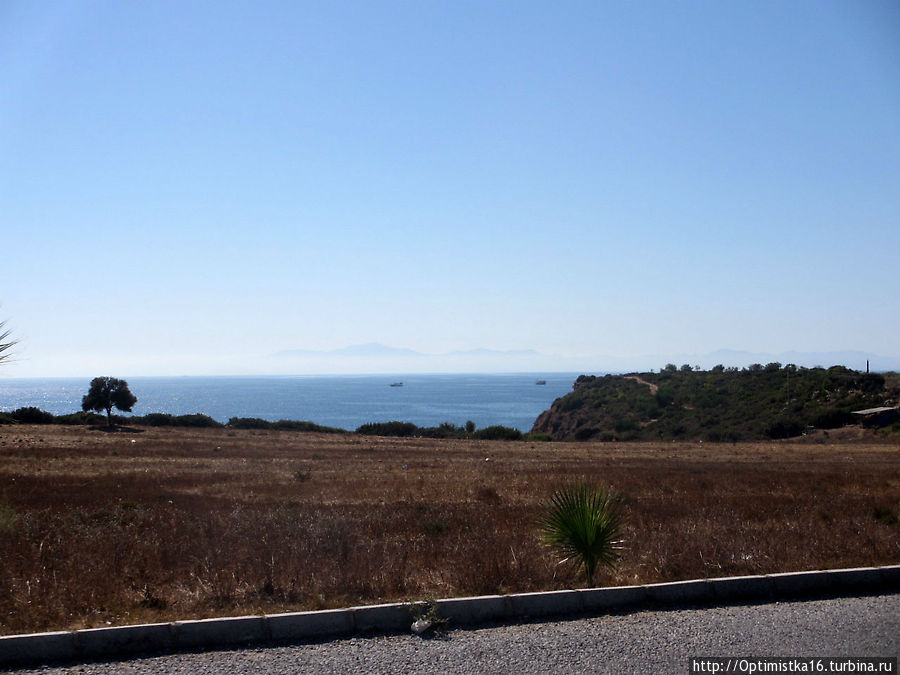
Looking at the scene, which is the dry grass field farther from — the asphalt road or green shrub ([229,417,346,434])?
green shrub ([229,417,346,434])

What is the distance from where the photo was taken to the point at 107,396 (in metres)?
55.0

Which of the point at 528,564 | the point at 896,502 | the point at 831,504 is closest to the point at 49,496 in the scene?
the point at 528,564

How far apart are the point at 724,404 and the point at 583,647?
2721 inches

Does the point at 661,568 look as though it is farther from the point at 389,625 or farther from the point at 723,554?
the point at 389,625

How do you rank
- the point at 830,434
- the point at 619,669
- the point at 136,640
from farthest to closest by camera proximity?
the point at 830,434, the point at 136,640, the point at 619,669

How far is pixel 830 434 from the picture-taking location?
49.8 m

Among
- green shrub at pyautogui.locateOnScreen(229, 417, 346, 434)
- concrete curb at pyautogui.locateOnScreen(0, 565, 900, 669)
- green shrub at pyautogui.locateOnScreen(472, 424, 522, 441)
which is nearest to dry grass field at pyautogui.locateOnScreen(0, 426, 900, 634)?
concrete curb at pyautogui.locateOnScreen(0, 565, 900, 669)

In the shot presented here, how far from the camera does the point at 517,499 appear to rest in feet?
56.6

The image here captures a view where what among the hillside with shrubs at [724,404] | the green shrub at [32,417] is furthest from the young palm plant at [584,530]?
the green shrub at [32,417]

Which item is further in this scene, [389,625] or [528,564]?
[528,564]

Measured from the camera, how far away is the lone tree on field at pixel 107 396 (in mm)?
54969

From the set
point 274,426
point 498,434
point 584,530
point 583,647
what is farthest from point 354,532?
point 274,426

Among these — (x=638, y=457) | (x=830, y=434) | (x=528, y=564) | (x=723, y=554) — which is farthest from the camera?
(x=830, y=434)

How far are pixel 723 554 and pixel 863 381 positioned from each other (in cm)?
6373
